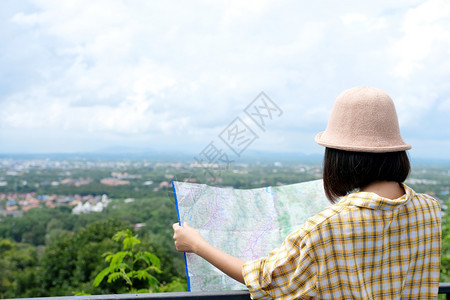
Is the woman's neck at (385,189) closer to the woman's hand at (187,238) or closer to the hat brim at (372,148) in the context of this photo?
the hat brim at (372,148)

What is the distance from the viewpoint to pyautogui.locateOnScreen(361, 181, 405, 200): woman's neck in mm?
1041

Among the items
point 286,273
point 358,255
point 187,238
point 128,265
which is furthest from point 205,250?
point 128,265

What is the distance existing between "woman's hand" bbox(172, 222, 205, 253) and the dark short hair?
449mm

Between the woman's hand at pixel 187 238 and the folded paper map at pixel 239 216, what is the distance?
0.04 metres

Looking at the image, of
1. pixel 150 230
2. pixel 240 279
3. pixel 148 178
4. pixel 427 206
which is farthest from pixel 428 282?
pixel 148 178

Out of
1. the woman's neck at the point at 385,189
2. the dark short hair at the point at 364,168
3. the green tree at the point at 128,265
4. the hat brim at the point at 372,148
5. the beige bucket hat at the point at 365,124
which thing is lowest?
the green tree at the point at 128,265

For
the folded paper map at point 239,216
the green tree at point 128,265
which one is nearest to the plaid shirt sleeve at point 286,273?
the folded paper map at point 239,216

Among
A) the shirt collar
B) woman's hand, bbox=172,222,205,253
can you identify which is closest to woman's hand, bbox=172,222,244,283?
woman's hand, bbox=172,222,205,253

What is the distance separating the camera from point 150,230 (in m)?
7.43

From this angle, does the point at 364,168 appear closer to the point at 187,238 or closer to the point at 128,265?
the point at 187,238

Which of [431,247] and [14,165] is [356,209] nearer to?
[431,247]

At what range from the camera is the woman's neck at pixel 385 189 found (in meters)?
1.04

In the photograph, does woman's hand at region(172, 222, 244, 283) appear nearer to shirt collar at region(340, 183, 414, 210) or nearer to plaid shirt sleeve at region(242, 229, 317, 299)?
plaid shirt sleeve at region(242, 229, 317, 299)

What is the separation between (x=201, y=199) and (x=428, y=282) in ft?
2.44
